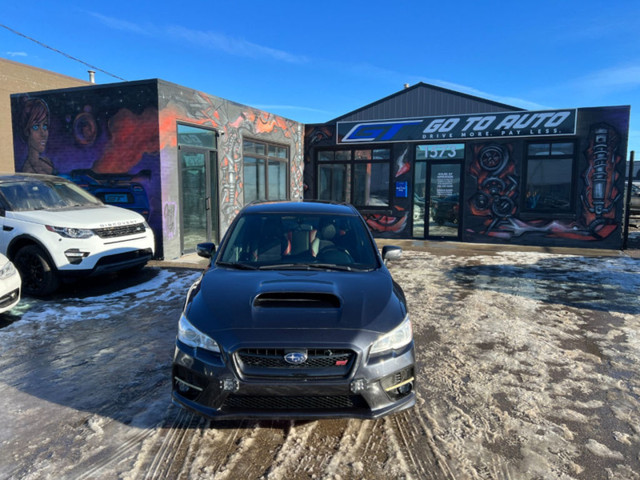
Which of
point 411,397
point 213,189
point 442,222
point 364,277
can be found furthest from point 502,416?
point 442,222

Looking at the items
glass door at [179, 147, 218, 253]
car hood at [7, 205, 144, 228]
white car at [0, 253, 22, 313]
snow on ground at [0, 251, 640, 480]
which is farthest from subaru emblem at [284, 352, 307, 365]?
glass door at [179, 147, 218, 253]

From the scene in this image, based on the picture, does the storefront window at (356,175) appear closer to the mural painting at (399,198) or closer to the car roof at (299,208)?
the mural painting at (399,198)

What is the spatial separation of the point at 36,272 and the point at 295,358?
5629 millimetres

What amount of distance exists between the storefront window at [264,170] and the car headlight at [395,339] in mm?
9872

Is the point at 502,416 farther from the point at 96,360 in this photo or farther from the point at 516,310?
the point at 96,360

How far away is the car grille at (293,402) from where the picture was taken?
2586 mm

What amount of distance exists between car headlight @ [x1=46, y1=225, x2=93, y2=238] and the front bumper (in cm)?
466

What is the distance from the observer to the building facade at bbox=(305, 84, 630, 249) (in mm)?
11961

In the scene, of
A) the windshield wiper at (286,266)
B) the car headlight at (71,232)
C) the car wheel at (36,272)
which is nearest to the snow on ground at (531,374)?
the windshield wiper at (286,266)

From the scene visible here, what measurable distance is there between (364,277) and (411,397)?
96 centimetres

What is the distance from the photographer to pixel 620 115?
1164 cm

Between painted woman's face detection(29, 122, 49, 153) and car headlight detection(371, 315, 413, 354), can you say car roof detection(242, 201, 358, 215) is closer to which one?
car headlight detection(371, 315, 413, 354)

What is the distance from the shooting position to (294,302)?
9.73 ft

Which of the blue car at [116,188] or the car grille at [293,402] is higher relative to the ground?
the blue car at [116,188]
